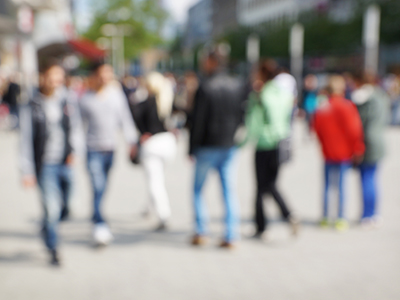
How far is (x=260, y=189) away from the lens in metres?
5.41

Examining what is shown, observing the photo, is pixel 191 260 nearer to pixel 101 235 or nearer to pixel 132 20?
pixel 101 235

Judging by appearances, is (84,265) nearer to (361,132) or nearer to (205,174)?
(205,174)

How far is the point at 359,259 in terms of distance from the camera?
470 centimetres

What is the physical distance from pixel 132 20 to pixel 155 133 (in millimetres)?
39720

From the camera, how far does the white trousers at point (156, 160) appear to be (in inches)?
223

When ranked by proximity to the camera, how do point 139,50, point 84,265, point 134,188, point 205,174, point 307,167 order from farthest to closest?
point 139,50
point 307,167
point 134,188
point 205,174
point 84,265

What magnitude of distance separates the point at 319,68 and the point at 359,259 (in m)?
26.4

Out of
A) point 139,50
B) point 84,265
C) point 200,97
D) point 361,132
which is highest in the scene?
point 139,50

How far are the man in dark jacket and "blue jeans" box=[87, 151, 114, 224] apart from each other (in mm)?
904

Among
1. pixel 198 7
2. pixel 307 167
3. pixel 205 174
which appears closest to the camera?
pixel 205 174

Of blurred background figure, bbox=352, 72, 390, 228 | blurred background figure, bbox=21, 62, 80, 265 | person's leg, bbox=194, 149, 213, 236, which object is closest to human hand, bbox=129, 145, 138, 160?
person's leg, bbox=194, 149, 213, 236

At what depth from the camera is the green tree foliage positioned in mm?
42969

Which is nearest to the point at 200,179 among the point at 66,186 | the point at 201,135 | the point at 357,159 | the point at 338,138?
the point at 201,135

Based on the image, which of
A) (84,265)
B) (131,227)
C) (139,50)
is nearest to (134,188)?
(131,227)
